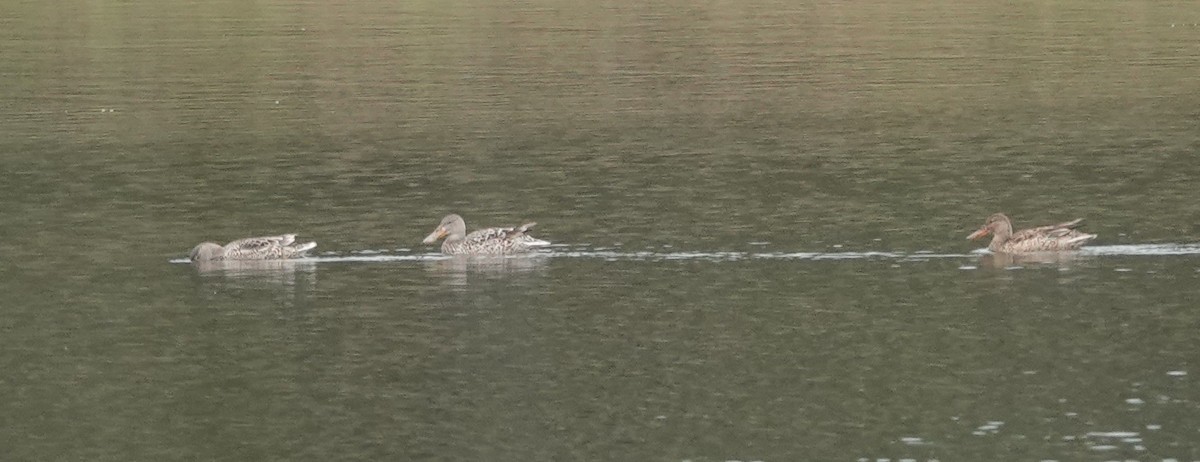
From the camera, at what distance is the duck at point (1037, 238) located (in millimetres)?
28312

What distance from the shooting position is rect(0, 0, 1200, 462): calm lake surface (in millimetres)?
20234

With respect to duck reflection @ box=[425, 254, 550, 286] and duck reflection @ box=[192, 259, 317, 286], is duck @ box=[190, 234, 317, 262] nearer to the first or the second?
duck reflection @ box=[192, 259, 317, 286]

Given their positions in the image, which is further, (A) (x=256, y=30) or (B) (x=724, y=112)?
(A) (x=256, y=30)

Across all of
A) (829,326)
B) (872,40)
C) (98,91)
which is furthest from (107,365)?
(872,40)

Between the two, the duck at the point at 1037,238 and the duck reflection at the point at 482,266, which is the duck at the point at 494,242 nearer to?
the duck reflection at the point at 482,266

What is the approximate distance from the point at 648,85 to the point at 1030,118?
11086 millimetres

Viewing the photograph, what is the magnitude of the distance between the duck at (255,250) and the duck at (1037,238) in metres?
8.36

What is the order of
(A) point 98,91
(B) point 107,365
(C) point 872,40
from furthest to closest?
(C) point 872,40 < (A) point 98,91 < (B) point 107,365

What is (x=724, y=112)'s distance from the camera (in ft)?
157

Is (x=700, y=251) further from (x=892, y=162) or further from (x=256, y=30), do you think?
(x=256, y=30)

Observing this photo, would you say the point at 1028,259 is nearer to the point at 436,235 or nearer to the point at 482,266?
the point at 482,266

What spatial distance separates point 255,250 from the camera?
29.3 metres

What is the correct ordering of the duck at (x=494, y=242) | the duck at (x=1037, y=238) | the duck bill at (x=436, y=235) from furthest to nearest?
1. the duck bill at (x=436, y=235)
2. the duck at (x=494, y=242)
3. the duck at (x=1037, y=238)

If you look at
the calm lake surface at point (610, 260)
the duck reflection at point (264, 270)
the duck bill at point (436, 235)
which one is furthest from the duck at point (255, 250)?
the duck bill at point (436, 235)
